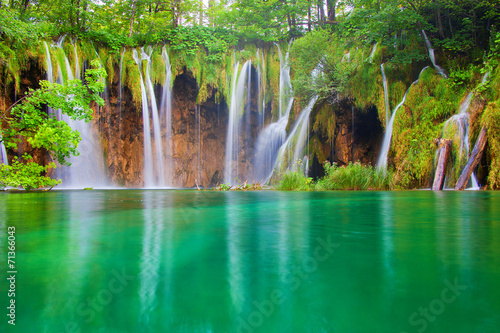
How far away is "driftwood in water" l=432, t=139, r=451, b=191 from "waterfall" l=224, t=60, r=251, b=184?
43.3 ft

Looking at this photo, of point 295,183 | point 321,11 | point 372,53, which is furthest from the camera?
point 321,11

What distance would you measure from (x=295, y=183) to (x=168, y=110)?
11872 mm

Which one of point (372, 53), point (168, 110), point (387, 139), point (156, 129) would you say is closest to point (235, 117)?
point (168, 110)

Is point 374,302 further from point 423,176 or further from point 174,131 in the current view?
point 174,131

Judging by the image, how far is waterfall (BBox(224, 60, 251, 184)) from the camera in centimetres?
2241

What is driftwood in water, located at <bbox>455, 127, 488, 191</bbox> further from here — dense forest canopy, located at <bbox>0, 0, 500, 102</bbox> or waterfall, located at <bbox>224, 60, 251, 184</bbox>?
waterfall, located at <bbox>224, 60, 251, 184</bbox>

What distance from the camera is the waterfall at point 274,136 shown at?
66.3ft

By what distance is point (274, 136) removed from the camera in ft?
68.7

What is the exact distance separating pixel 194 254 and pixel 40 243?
144cm

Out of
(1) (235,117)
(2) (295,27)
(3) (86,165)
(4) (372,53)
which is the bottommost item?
(3) (86,165)

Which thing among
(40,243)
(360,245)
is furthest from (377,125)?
(40,243)

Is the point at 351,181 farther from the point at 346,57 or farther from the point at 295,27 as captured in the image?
the point at 295,27

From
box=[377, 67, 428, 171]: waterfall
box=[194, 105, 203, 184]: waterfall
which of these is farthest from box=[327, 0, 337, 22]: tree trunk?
box=[194, 105, 203, 184]: waterfall

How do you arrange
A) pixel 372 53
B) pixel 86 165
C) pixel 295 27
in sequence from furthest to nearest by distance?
1. pixel 295 27
2. pixel 86 165
3. pixel 372 53
